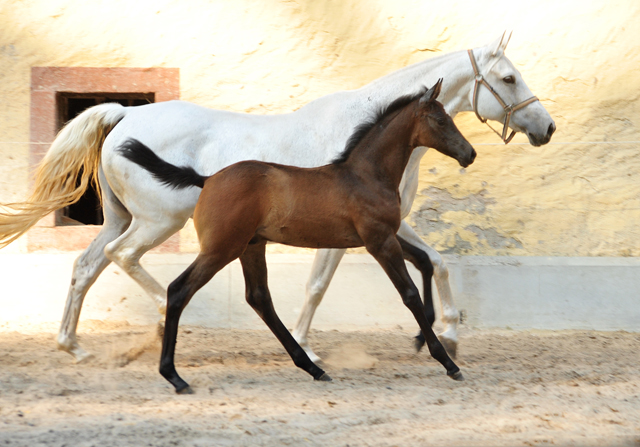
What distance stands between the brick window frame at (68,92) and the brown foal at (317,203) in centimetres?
237

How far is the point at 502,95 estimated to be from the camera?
4.21 meters

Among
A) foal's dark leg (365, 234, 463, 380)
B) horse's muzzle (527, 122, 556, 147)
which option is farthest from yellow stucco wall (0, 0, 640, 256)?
foal's dark leg (365, 234, 463, 380)

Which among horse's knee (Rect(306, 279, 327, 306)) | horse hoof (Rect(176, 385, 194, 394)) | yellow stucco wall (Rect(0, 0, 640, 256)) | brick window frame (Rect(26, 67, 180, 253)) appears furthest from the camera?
yellow stucco wall (Rect(0, 0, 640, 256))

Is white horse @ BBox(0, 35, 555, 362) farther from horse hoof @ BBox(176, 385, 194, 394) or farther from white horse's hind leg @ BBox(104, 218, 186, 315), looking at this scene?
horse hoof @ BBox(176, 385, 194, 394)

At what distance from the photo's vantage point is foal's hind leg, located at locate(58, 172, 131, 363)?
4012 mm

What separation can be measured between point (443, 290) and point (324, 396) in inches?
56.2

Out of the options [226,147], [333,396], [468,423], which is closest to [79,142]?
[226,147]

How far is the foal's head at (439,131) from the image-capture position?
3312mm

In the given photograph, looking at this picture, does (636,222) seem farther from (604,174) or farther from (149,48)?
(149,48)

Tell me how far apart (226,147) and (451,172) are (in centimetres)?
235

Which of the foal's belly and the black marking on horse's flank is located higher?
the black marking on horse's flank

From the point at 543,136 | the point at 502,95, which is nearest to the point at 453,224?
the point at 543,136

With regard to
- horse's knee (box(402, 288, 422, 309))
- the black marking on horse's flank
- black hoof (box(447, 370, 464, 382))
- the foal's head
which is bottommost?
black hoof (box(447, 370, 464, 382))

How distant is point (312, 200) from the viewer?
10.5 ft
